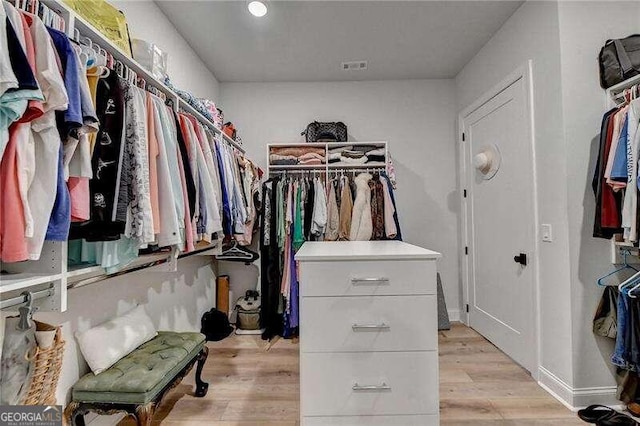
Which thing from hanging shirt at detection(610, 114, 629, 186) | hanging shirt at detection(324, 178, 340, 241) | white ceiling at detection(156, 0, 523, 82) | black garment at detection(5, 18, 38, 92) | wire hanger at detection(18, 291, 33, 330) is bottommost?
wire hanger at detection(18, 291, 33, 330)

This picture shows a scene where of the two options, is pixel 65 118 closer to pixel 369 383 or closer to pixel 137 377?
pixel 137 377

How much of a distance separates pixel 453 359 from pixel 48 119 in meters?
2.83

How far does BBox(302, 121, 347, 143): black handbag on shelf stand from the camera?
3.19 metres

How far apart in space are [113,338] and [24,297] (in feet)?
2.38

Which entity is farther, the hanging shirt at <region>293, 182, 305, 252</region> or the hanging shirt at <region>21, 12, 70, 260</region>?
the hanging shirt at <region>293, 182, 305, 252</region>

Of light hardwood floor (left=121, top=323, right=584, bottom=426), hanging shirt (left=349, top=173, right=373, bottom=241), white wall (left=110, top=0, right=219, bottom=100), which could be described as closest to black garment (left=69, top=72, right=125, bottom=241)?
white wall (left=110, top=0, right=219, bottom=100)

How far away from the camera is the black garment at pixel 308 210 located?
9.56 feet

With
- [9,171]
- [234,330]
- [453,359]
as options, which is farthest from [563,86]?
[234,330]

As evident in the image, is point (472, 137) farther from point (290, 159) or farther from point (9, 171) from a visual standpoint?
point (9, 171)

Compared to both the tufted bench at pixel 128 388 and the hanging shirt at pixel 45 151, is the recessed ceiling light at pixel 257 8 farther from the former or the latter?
the tufted bench at pixel 128 388

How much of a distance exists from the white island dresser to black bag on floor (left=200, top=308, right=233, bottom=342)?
75.7 inches

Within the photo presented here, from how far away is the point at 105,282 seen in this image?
1619 mm

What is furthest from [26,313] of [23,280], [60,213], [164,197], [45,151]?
[164,197]

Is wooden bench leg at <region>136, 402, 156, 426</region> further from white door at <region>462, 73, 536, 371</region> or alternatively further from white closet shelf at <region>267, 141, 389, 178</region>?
white door at <region>462, 73, 536, 371</region>
